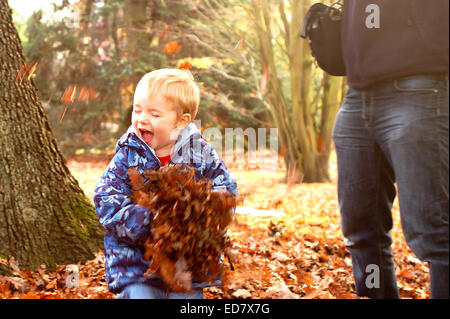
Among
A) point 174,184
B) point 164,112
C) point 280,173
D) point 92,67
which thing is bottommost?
point 280,173

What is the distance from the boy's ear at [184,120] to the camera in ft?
7.79

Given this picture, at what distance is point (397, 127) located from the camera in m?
2.04

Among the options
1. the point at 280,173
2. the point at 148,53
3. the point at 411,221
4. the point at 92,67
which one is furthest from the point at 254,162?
the point at 411,221

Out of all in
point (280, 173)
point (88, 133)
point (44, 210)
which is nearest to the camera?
point (44, 210)

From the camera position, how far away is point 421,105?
1983mm

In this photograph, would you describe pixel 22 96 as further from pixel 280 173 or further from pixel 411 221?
pixel 280 173

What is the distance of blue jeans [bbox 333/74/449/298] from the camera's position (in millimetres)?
1965

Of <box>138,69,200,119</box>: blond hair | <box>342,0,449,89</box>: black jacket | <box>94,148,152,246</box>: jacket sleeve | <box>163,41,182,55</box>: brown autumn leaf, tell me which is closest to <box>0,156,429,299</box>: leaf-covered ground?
<box>94,148,152,246</box>: jacket sleeve

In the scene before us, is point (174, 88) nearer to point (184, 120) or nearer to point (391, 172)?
point (184, 120)

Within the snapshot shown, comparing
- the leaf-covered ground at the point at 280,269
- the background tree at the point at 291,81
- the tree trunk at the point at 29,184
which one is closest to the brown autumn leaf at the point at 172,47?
the background tree at the point at 291,81

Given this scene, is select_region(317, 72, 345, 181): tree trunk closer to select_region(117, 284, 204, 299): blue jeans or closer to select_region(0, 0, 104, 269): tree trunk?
select_region(0, 0, 104, 269): tree trunk

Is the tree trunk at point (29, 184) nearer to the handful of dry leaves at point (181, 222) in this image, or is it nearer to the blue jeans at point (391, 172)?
the handful of dry leaves at point (181, 222)
